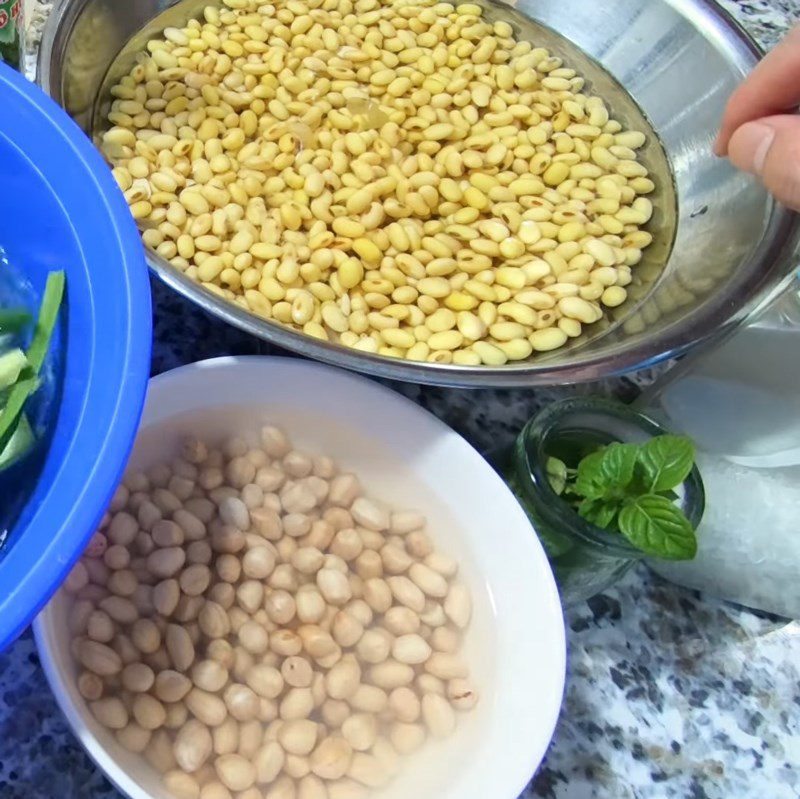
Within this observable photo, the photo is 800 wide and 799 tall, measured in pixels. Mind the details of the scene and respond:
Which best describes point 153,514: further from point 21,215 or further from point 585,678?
point 585,678

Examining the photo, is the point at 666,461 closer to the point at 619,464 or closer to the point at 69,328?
the point at 619,464

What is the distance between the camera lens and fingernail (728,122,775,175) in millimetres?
532

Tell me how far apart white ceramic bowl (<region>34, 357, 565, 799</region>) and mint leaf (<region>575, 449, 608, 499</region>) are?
44 mm

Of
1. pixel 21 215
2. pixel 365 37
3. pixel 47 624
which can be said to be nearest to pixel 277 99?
pixel 365 37

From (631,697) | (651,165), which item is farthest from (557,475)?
(651,165)

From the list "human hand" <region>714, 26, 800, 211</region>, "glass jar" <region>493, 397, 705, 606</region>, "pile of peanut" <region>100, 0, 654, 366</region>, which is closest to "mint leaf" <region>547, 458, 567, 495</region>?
"glass jar" <region>493, 397, 705, 606</region>

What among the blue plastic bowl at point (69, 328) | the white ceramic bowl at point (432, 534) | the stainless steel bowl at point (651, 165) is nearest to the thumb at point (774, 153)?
the stainless steel bowl at point (651, 165)

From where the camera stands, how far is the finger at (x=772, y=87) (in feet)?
1.84

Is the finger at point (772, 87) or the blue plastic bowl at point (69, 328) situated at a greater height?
the finger at point (772, 87)

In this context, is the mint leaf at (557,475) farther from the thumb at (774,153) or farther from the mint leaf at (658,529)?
the thumb at (774,153)

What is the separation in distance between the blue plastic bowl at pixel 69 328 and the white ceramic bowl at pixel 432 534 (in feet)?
0.45

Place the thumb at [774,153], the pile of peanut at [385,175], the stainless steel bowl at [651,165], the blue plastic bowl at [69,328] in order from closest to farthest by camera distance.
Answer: the blue plastic bowl at [69,328], the thumb at [774,153], the stainless steel bowl at [651,165], the pile of peanut at [385,175]

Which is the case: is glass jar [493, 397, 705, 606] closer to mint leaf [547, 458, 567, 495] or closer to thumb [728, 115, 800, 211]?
mint leaf [547, 458, 567, 495]

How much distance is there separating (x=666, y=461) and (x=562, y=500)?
0.07m
